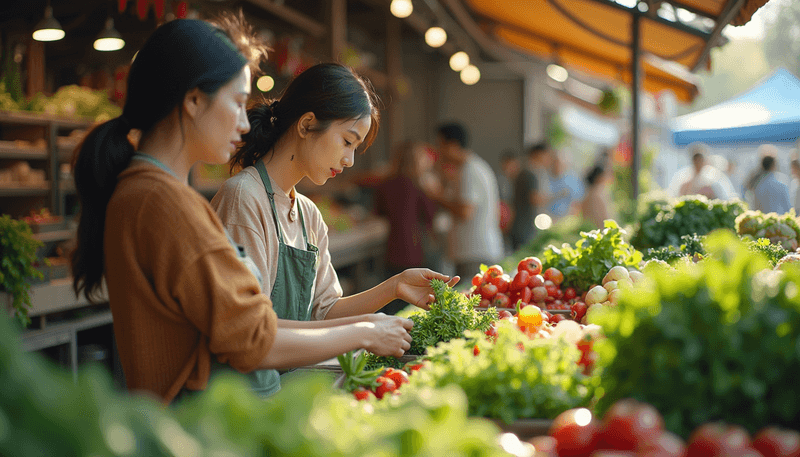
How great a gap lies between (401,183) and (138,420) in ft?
19.5

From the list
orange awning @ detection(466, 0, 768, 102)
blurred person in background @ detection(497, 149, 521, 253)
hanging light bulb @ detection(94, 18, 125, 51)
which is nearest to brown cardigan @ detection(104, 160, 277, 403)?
orange awning @ detection(466, 0, 768, 102)

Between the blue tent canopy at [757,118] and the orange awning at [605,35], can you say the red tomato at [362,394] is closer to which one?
the orange awning at [605,35]

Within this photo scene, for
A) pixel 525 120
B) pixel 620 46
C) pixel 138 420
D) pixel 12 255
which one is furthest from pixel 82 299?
pixel 525 120

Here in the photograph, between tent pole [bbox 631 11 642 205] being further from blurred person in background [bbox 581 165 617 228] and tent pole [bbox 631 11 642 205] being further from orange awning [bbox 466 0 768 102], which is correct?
blurred person in background [bbox 581 165 617 228]

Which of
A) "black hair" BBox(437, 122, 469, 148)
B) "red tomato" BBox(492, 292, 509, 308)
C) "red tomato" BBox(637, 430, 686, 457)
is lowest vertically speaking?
"red tomato" BBox(492, 292, 509, 308)

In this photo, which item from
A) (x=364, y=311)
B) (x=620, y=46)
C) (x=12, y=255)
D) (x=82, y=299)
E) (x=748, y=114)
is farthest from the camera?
(x=748, y=114)

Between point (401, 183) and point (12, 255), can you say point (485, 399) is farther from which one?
point (401, 183)

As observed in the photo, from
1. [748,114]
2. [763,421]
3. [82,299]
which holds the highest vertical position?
[748,114]

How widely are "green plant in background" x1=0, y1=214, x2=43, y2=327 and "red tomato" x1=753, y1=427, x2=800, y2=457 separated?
3.69m

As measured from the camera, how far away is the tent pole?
238 inches

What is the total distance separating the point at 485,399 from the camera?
1.59 m

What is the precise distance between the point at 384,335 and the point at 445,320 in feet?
1.43

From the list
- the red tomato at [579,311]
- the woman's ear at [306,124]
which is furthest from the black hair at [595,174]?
the woman's ear at [306,124]

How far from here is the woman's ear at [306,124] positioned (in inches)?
92.7
